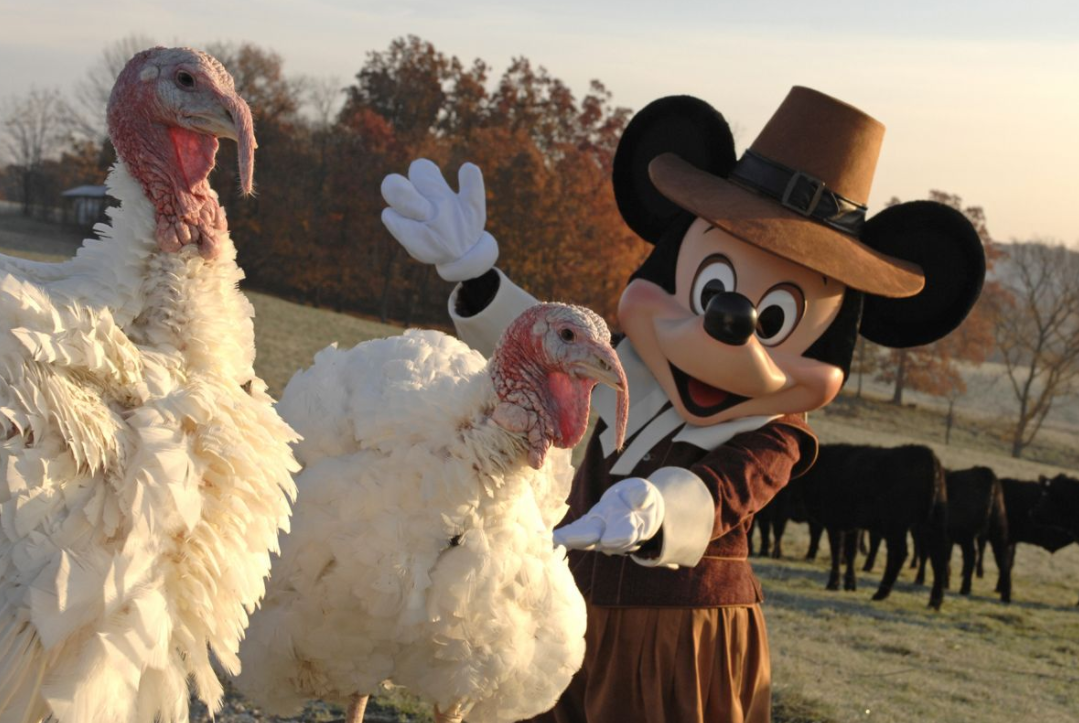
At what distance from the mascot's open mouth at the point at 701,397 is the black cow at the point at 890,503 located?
7.19m

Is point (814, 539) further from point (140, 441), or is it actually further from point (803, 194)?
point (140, 441)

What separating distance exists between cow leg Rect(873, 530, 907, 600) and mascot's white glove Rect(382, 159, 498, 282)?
7.37 meters

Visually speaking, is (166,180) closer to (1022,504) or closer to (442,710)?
(442,710)

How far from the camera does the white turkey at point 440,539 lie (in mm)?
3072

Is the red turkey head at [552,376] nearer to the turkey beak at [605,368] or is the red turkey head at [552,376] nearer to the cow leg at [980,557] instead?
the turkey beak at [605,368]

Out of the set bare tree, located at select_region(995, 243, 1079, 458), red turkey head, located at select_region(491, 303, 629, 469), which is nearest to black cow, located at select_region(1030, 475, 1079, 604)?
red turkey head, located at select_region(491, 303, 629, 469)

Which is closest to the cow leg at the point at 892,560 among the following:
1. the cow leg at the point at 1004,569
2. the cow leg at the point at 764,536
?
the cow leg at the point at 764,536

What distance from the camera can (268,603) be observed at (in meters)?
3.34

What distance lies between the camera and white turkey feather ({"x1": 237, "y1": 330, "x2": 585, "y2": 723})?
3088mm

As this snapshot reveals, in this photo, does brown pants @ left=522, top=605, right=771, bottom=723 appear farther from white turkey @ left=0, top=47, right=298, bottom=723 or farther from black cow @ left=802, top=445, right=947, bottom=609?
black cow @ left=802, top=445, right=947, bottom=609

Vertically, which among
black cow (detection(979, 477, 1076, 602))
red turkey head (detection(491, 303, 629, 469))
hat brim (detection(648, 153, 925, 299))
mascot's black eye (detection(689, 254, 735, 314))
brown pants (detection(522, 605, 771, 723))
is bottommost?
black cow (detection(979, 477, 1076, 602))

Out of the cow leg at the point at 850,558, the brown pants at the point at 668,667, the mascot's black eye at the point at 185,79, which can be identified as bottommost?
the cow leg at the point at 850,558

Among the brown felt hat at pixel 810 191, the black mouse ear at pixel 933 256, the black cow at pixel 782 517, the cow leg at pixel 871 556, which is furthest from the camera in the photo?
the cow leg at pixel 871 556

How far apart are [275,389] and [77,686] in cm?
1266
